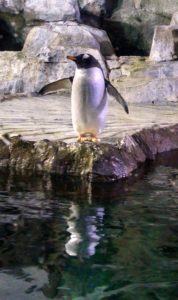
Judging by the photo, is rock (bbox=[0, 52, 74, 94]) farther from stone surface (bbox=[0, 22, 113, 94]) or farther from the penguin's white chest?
the penguin's white chest

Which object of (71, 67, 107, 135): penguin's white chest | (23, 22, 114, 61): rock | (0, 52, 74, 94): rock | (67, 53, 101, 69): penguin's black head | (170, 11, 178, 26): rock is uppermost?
(67, 53, 101, 69): penguin's black head

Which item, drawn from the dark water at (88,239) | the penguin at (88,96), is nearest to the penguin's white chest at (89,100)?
the penguin at (88,96)

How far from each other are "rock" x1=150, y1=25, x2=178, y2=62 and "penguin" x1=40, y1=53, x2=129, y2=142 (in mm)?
3551

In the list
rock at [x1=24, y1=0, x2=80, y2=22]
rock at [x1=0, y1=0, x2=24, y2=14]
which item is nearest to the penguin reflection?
rock at [x1=24, y1=0, x2=80, y2=22]

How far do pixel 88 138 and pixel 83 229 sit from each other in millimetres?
1379

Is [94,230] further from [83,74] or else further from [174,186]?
[83,74]

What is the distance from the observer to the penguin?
423 cm

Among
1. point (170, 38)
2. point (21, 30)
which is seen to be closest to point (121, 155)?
point (170, 38)

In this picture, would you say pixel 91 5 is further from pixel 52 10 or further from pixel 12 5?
pixel 12 5

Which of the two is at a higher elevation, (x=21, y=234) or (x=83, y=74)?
(x=83, y=74)

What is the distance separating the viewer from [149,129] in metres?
5.30

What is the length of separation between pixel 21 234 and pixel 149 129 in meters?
2.49

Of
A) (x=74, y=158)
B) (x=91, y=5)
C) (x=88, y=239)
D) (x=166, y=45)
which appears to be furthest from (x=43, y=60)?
(x=88, y=239)

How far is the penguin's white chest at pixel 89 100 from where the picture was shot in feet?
13.9
